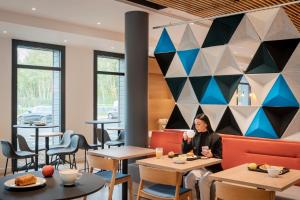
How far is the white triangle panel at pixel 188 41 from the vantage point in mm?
5211

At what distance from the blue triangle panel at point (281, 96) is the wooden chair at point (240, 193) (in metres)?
1.99

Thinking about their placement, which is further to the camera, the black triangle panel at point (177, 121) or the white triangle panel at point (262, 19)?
the black triangle panel at point (177, 121)

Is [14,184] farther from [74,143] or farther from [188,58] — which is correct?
[74,143]

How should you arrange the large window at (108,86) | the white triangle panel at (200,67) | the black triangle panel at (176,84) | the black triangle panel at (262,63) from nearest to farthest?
the black triangle panel at (262,63)
the white triangle panel at (200,67)
the black triangle panel at (176,84)
the large window at (108,86)

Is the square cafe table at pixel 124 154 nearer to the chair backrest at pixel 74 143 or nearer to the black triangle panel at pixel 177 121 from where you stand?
the black triangle panel at pixel 177 121

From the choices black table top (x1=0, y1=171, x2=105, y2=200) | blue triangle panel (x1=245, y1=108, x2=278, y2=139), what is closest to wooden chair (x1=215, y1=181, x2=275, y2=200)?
black table top (x1=0, y1=171, x2=105, y2=200)

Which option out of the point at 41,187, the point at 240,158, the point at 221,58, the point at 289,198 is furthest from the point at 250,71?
the point at 41,187

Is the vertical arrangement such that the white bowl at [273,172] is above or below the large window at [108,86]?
below

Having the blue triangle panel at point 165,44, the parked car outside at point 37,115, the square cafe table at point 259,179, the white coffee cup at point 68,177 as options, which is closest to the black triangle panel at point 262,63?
the blue triangle panel at point 165,44

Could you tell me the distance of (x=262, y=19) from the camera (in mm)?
4359

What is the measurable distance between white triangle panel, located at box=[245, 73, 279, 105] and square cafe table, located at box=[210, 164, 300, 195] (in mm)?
1521

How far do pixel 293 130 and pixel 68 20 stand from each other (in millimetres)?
4696

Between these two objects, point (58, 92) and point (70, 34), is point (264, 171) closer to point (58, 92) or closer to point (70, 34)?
point (70, 34)

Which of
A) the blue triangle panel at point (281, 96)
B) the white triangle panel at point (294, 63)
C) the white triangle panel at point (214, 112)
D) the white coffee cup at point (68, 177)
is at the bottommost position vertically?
the white coffee cup at point (68, 177)
